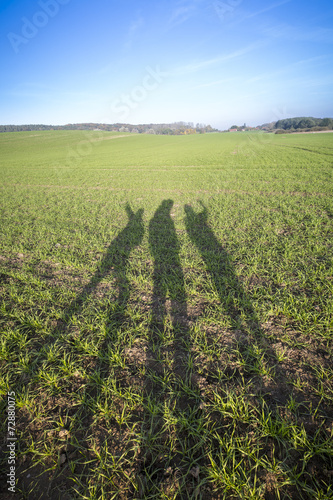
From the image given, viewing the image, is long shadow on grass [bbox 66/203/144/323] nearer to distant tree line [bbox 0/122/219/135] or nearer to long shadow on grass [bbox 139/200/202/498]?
long shadow on grass [bbox 139/200/202/498]

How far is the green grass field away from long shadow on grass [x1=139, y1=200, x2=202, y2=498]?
15 mm

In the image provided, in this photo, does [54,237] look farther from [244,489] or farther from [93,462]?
[244,489]

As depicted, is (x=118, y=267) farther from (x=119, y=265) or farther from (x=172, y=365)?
(x=172, y=365)

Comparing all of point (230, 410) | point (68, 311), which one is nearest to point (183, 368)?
point (230, 410)

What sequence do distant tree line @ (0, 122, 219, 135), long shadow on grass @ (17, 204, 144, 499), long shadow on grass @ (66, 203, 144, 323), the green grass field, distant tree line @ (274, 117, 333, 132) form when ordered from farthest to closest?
1. distant tree line @ (0, 122, 219, 135)
2. distant tree line @ (274, 117, 333, 132)
3. long shadow on grass @ (66, 203, 144, 323)
4. long shadow on grass @ (17, 204, 144, 499)
5. the green grass field

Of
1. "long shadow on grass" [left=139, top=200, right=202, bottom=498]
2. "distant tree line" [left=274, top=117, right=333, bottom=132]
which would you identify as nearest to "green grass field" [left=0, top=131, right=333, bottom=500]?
"long shadow on grass" [left=139, top=200, right=202, bottom=498]

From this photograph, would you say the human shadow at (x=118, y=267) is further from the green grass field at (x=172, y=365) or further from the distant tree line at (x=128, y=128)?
the distant tree line at (x=128, y=128)

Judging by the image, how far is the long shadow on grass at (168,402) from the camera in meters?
1.82

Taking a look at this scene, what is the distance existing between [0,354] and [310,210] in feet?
32.2

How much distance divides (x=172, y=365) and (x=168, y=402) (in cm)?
46

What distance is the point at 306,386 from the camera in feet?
7.79

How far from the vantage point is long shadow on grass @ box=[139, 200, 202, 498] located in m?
1.82

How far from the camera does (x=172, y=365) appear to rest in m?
2.70

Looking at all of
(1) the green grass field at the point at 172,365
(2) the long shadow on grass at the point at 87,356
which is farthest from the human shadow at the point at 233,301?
(2) the long shadow on grass at the point at 87,356
